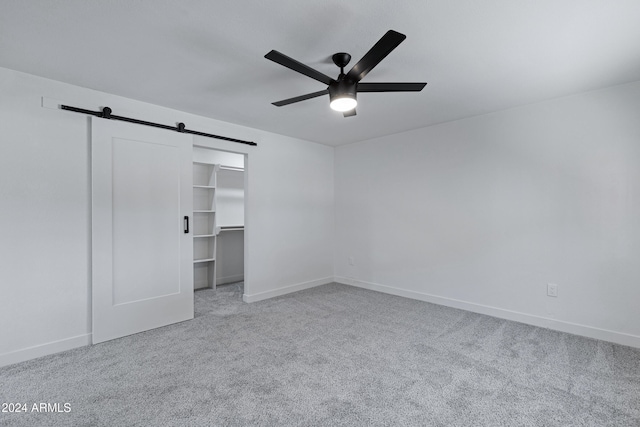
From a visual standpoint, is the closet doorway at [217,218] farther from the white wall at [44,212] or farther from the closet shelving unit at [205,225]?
the white wall at [44,212]

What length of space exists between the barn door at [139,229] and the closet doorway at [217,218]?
3.79 feet

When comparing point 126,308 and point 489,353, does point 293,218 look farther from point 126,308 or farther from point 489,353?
point 489,353

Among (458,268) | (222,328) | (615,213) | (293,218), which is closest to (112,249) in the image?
(222,328)

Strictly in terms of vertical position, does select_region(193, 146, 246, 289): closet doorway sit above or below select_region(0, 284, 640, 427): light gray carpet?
above

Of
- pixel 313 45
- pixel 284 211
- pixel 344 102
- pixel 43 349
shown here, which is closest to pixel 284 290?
pixel 284 211

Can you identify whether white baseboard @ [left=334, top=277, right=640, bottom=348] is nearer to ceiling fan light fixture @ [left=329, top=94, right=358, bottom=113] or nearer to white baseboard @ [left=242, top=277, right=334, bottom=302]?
white baseboard @ [left=242, top=277, right=334, bottom=302]

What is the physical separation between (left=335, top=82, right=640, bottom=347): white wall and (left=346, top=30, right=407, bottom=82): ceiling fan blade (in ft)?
7.78

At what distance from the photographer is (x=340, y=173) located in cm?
529

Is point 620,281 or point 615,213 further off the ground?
point 615,213

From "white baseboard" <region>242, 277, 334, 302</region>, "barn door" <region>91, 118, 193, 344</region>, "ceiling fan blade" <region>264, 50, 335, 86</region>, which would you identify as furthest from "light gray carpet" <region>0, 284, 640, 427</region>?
"ceiling fan blade" <region>264, 50, 335, 86</region>

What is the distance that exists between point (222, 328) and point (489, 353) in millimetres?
2543

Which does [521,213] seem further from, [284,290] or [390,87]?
[284,290]

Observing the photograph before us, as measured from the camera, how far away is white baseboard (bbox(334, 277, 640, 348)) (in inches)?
111

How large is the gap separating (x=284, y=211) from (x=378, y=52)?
3.14m
